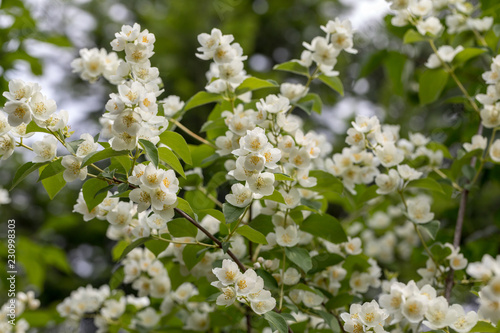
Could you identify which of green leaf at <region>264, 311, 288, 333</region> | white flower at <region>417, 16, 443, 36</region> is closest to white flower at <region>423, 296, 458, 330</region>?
green leaf at <region>264, 311, 288, 333</region>

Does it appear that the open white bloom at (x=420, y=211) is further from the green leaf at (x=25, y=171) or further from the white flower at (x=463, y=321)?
the green leaf at (x=25, y=171)

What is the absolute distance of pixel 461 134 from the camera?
6.01 feet

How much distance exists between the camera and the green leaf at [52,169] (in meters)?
0.93

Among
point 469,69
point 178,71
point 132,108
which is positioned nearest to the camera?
point 132,108

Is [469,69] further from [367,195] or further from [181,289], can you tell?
[181,289]

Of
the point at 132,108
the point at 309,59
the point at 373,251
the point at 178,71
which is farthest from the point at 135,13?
the point at 132,108

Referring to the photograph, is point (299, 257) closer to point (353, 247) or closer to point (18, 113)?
point (353, 247)

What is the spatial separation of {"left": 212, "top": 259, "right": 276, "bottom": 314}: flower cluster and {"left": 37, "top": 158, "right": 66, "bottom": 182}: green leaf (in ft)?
1.18

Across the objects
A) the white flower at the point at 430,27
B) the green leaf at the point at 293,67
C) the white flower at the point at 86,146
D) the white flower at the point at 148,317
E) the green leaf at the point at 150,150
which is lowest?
the white flower at the point at 148,317

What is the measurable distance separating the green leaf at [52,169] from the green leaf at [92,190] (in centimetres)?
6

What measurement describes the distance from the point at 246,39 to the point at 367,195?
3.40 meters

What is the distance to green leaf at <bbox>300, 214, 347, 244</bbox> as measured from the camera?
116 centimetres

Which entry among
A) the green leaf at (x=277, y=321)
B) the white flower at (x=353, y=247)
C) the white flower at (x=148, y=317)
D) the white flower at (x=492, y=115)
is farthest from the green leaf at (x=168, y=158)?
the white flower at (x=492, y=115)

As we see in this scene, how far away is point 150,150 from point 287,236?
0.42 metres
